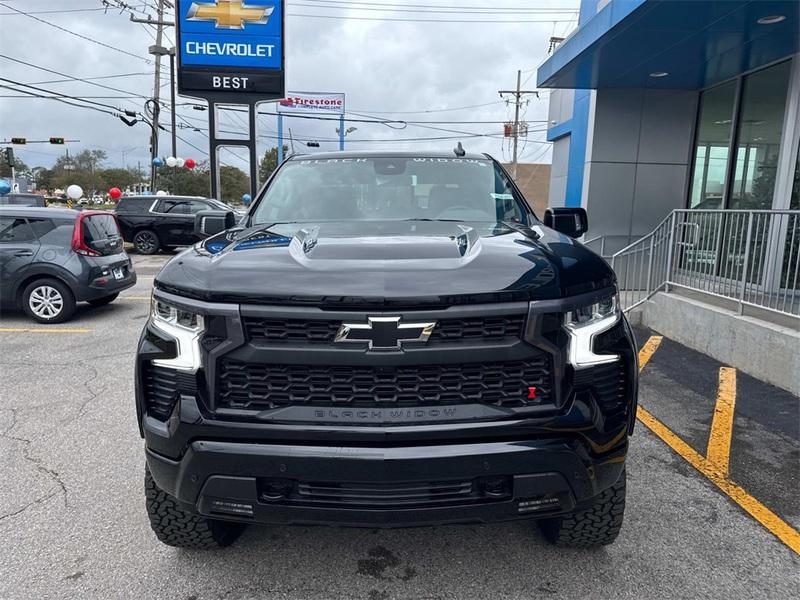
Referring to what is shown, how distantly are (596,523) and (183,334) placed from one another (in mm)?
1951

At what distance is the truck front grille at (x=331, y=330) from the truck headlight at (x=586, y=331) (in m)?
0.21

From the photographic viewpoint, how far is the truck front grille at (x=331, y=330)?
2035 millimetres

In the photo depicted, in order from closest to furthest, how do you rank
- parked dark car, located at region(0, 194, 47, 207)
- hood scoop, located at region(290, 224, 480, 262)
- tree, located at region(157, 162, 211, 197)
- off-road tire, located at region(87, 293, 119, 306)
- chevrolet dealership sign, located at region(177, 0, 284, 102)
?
hood scoop, located at region(290, 224, 480, 262) < off-road tire, located at region(87, 293, 119, 306) < chevrolet dealership sign, located at region(177, 0, 284, 102) < parked dark car, located at region(0, 194, 47, 207) < tree, located at region(157, 162, 211, 197)

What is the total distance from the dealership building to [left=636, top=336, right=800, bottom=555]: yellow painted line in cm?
513

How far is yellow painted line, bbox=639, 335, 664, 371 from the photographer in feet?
20.1

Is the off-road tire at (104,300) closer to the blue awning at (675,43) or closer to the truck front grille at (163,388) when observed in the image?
the truck front grille at (163,388)

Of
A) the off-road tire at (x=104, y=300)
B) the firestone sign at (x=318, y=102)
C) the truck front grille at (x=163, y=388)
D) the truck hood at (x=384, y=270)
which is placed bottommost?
the off-road tire at (x=104, y=300)

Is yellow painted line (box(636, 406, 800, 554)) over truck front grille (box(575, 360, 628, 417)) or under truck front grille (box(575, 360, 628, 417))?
under

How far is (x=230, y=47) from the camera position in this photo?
529 inches

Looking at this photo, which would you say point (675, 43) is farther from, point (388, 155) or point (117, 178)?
point (117, 178)

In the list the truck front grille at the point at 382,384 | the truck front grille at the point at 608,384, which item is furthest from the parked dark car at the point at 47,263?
the truck front grille at the point at 608,384

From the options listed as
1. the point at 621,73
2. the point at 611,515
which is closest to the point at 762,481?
the point at 611,515

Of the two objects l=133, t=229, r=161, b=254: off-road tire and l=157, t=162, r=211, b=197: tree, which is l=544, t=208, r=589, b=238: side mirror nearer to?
l=133, t=229, r=161, b=254: off-road tire

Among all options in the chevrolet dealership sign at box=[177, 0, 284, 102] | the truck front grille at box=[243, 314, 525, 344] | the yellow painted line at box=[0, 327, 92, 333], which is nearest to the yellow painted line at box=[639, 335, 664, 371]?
the truck front grille at box=[243, 314, 525, 344]
